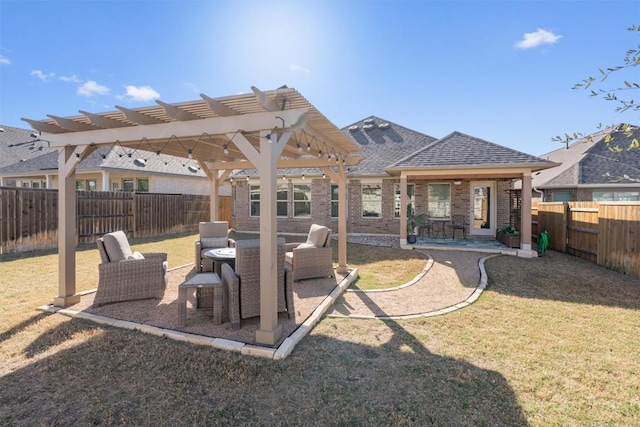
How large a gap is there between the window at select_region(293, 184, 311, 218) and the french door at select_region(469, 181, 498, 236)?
729 cm

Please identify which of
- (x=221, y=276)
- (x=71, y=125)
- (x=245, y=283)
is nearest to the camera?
(x=245, y=283)

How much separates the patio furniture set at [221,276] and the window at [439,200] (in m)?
8.41

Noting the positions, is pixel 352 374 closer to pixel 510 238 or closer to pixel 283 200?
pixel 510 238

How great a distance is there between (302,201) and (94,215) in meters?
8.49

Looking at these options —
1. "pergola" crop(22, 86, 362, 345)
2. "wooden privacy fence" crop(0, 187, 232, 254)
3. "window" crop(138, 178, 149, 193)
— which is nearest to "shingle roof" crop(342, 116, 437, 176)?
"pergola" crop(22, 86, 362, 345)

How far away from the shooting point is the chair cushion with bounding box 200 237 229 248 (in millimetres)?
7410

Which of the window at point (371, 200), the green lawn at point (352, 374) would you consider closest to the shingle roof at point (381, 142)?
the window at point (371, 200)

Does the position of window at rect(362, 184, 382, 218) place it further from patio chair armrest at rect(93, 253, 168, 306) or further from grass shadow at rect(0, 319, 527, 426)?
grass shadow at rect(0, 319, 527, 426)

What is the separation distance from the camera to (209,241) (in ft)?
24.5

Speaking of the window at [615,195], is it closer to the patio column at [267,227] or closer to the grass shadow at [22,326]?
the patio column at [267,227]

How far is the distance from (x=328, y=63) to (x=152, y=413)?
9.80 metres

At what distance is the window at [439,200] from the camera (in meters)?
13.5

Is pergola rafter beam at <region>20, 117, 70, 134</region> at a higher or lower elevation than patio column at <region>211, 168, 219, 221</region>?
higher

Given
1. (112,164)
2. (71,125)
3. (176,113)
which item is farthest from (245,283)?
(112,164)
